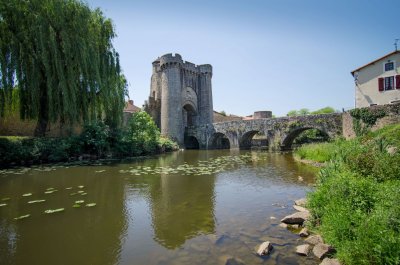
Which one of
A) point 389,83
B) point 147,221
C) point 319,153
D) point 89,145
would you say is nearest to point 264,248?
point 147,221

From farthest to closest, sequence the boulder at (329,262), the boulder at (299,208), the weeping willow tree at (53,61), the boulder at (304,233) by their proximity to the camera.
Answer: the weeping willow tree at (53,61) < the boulder at (299,208) < the boulder at (304,233) < the boulder at (329,262)

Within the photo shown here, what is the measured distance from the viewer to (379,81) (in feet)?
75.3

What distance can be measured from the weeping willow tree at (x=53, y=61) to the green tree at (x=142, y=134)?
13.8ft

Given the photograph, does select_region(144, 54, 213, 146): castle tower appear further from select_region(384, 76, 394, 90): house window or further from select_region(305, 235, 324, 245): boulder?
select_region(305, 235, 324, 245): boulder

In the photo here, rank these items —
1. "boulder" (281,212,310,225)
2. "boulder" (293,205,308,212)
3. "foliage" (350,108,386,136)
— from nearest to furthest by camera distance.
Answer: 1. "boulder" (281,212,310,225)
2. "boulder" (293,205,308,212)
3. "foliage" (350,108,386,136)

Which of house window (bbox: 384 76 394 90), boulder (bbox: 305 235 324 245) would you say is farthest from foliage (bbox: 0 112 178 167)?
house window (bbox: 384 76 394 90)

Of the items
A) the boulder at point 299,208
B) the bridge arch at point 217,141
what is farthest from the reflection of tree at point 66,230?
the bridge arch at point 217,141

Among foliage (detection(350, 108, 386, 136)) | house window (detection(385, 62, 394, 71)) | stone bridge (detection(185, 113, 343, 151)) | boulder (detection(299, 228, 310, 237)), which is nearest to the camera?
boulder (detection(299, 228, 310, 237))

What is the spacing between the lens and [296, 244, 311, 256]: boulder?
4141mm

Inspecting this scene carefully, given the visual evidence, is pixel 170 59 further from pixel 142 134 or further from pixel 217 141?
pixel 142 134

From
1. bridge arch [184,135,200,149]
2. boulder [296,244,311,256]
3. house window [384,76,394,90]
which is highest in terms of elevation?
house window [384,76,394,90]

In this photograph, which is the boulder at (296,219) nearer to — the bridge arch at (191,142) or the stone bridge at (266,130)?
the stone bridge at (266,130)

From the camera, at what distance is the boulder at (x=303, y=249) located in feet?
13.6

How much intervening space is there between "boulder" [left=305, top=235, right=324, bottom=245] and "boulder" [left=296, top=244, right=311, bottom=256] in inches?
6.9
